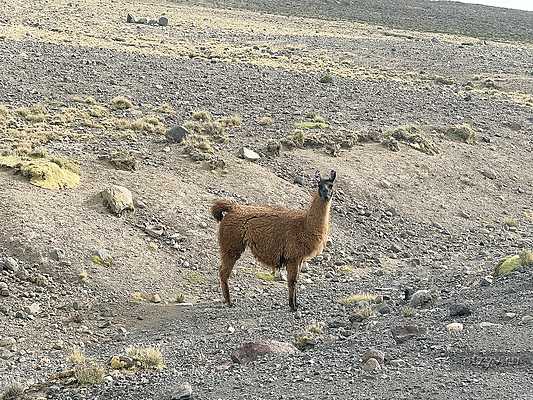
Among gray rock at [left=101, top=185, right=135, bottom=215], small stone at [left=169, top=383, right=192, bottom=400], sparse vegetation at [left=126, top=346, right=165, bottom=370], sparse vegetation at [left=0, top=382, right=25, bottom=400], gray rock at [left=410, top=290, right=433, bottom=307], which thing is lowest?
gray rock at [left=101, top=185, right=135, bottom=215]

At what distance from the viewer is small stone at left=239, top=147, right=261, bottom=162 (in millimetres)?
19734

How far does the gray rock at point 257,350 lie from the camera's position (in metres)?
9.19

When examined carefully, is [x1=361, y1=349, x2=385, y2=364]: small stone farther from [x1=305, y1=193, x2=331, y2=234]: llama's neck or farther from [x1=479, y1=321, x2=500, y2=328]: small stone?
Answer: [x1=305, y1=193, x2=331, y2=234]: llama's neck

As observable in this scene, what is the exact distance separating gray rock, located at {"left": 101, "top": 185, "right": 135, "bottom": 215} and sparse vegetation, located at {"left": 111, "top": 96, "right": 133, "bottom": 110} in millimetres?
9418

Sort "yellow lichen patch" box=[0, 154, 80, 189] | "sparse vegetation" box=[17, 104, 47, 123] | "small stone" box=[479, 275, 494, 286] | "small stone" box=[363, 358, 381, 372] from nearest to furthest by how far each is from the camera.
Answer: "small stone" box=[363, 358, 381, 372]
"small stone" box=[479, 275, 494, 286]
"yellow lichen patch" box=[0, 154, 80, 189]
"sparse vegetation" box=[17, 104, 47, 123]

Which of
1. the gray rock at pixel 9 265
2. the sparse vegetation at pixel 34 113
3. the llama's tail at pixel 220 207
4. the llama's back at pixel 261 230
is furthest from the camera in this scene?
the sparse vegetation at pixel 34 113

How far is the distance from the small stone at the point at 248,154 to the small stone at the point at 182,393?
1185 cm

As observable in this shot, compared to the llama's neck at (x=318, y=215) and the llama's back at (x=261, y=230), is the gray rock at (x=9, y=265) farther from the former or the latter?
the llama's neck at (x=318, y=215)

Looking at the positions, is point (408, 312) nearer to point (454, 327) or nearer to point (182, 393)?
point (454, 327)

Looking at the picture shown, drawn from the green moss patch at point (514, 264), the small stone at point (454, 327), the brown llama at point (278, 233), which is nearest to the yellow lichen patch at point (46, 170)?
the brown llama at point (278, 233)

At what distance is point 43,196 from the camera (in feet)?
48.9

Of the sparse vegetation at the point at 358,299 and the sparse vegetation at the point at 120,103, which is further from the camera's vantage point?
the sparse vegetation at the point at 120,103

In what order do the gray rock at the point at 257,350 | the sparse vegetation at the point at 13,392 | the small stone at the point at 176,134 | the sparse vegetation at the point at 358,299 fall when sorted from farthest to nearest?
the small stone at the point at 176,134 → the sparse vegetation at the point at 358,299 → the gray rock at the point at 257,350 → the sparse vegetation at the point at 13,392

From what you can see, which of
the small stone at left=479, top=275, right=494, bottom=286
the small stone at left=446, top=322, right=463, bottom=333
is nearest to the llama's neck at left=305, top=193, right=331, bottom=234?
the small stone at left=479, top=275, right=494, bottom=286
